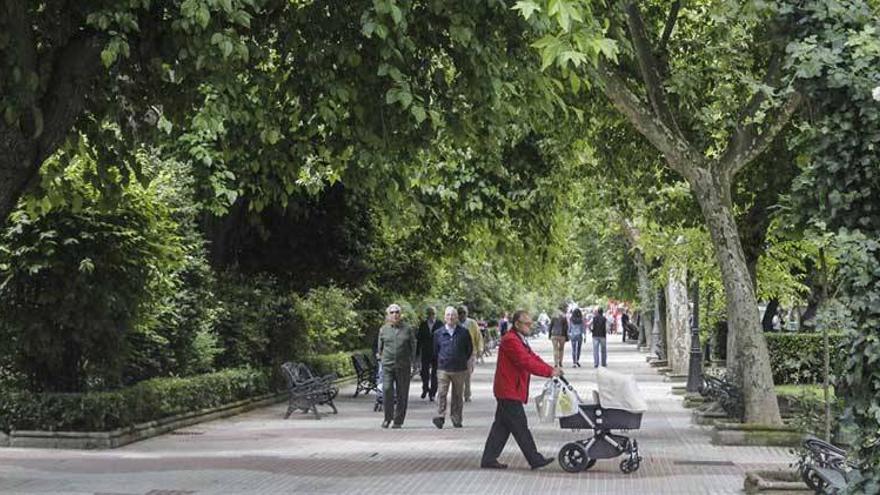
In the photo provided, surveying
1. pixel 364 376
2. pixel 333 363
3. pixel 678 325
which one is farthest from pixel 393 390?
pixel 678 325

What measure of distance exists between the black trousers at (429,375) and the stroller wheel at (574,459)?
12324 mm

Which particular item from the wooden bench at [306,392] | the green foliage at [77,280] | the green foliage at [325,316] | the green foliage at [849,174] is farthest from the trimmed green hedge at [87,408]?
the green foliage at [849,174]

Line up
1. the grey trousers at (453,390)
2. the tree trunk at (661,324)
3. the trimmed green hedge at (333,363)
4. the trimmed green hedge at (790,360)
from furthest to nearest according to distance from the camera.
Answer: the tree trunk at (661,324), the trimmed green hedge at (333,363), the trimmed green hedge at (790,360), the grey trousers at (453,390)

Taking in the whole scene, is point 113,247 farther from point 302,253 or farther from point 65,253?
point 302,253

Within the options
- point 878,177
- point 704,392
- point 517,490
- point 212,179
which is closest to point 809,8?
point 878,177

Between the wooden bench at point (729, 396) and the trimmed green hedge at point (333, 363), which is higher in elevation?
the trimmed green hedge at point (333, 363)

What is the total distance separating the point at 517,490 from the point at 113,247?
7037 mm

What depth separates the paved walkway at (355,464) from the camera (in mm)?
12969

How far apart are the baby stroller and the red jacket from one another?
0.39 meters

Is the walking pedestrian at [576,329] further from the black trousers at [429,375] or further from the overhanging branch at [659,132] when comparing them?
the overhanging branch at [659,132]

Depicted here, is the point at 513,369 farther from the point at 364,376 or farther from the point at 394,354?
the point at 364,376

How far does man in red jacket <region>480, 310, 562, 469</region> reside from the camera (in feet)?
46.1

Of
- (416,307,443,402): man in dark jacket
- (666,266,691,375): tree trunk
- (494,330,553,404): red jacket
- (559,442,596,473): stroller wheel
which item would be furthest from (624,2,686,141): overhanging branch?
(666,266,691,375): tree trunk

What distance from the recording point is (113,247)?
16.8m
